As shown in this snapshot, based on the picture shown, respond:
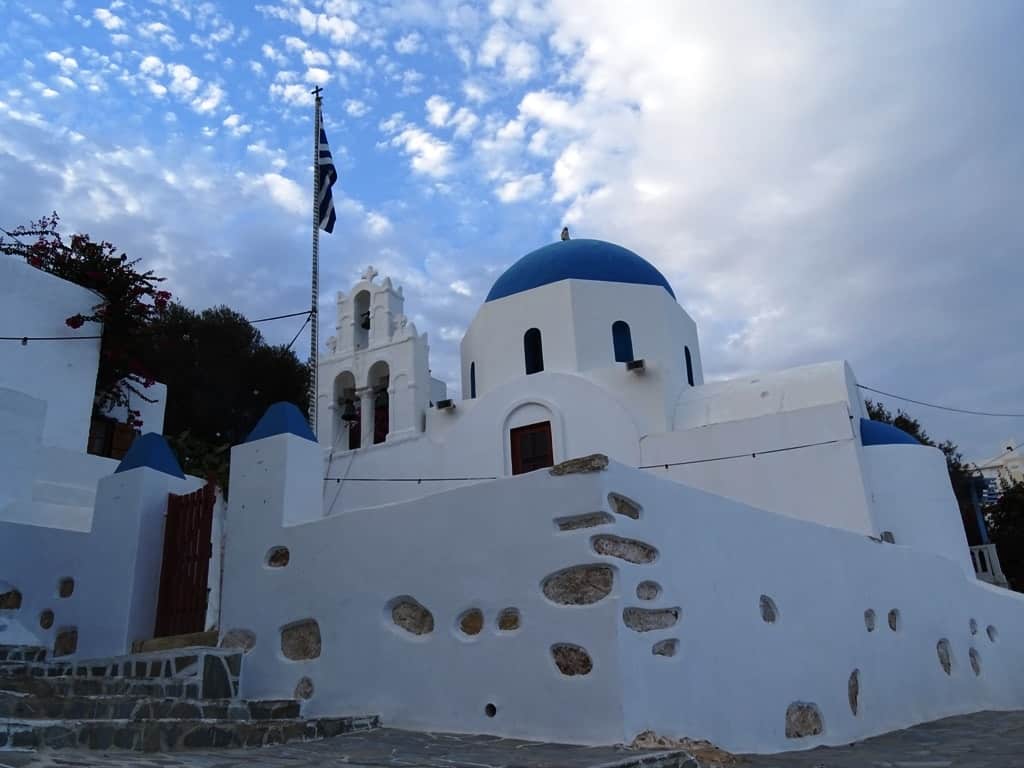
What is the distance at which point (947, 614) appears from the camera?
9633 mm

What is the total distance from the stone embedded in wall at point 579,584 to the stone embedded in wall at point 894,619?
4685 millimetres

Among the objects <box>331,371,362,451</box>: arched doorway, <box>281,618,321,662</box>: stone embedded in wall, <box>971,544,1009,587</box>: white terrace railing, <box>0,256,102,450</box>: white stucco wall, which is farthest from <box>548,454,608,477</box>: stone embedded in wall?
<box>971,544,1009,587</box>: white terrace railing

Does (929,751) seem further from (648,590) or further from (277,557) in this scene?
(277,557)

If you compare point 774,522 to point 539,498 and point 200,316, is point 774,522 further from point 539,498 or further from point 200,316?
point 200,316

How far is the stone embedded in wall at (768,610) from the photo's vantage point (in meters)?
6.26

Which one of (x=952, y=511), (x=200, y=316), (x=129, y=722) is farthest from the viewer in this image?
(x=200, y=316)

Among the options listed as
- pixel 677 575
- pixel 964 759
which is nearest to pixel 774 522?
pixel 677 575

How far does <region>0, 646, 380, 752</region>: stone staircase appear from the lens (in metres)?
3.89

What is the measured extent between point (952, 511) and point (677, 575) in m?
8.94

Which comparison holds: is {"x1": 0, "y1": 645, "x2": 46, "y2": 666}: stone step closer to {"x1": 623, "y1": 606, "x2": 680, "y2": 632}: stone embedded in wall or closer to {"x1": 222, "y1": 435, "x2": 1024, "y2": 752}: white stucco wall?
{"x1": 222, "y1": 435, "x2": 1024, "y2": 752}: white stucco wall

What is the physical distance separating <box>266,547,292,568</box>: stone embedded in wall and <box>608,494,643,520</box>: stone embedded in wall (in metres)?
2.83

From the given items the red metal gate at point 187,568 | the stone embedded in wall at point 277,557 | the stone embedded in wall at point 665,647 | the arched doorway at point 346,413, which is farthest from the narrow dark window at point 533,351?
the stone embedded in wall at point 665,647

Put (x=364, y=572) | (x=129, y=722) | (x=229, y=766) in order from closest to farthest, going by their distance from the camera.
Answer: (x=229, y=766) < (x=129, y=722) < (x=364, y=572)

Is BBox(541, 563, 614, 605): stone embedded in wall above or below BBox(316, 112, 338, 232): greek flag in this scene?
below
